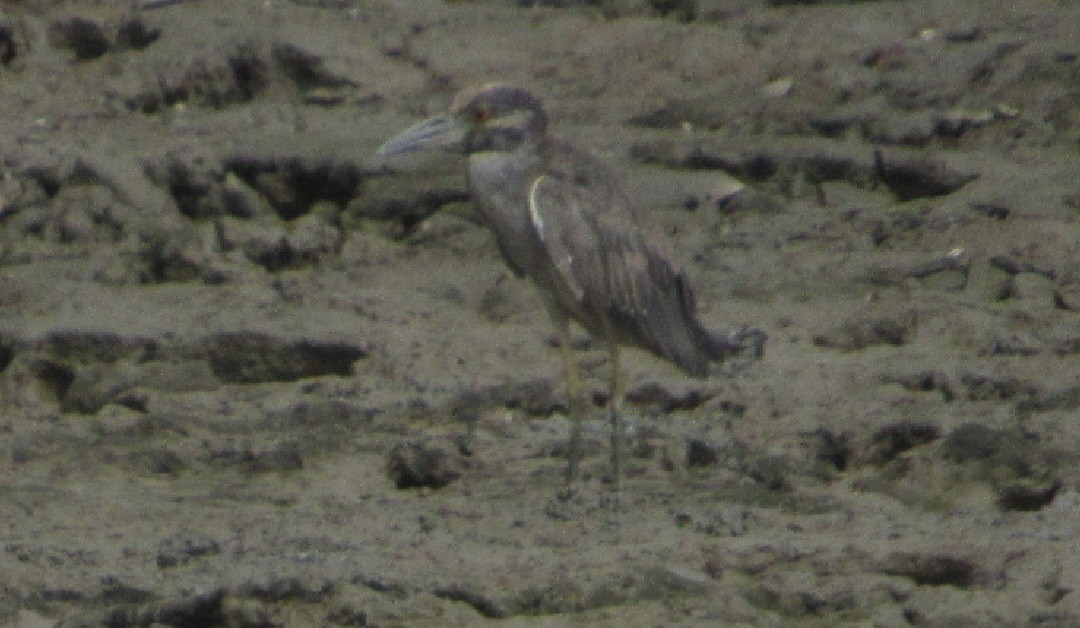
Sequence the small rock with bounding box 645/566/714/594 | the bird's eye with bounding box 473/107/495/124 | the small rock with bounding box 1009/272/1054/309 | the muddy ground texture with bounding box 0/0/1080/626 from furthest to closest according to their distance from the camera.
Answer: the small rock with bounding box 1009/272/1054/309
the bird's eye with bounding box 473/107/495/124
the muddy ground texture with bounding box 0/0/1080/626
the small rock with bounding box 645/566/714/594

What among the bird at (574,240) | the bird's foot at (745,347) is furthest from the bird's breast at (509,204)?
the bird's foot at (745,347)

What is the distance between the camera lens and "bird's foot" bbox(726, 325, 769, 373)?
6.39 m

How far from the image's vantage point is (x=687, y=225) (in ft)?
25.1

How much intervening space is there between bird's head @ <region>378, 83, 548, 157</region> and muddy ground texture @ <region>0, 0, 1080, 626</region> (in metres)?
0.61

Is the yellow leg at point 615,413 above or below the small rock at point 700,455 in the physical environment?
above

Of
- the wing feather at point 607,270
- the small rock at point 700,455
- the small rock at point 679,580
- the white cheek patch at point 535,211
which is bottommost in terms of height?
the small rock at point 700,455

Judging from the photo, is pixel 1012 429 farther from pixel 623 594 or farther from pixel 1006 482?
pixel 623 594

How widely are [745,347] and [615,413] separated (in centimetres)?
54

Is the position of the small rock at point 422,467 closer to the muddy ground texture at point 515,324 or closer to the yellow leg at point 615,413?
the muddy ground texture at point 515,324

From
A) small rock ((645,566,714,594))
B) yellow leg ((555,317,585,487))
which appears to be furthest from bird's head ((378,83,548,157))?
small rock ((645,566,714,594))

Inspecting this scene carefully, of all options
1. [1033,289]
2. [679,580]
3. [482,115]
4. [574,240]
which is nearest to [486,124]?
[482,115]

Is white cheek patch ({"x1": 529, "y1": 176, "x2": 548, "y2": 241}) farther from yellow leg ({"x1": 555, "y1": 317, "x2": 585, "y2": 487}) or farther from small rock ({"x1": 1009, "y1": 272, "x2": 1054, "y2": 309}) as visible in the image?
small rock ({"x1": 1009, "y1": 272, "x2": 1054, "y2": 309})

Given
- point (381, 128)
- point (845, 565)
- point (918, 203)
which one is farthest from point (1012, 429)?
point (381, 128)

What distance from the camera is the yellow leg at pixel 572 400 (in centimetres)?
589
